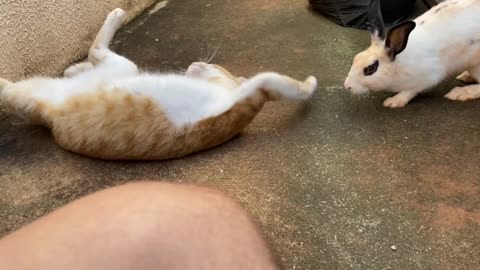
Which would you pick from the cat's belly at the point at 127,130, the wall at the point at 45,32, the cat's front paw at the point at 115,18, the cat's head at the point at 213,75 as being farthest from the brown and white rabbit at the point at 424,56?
the wall at the point at 45,32

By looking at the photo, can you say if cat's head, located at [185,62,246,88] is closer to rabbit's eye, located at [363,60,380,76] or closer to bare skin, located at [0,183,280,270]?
rabbit's eye, located at [363,60,380,76]

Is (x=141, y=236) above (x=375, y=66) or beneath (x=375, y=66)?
above

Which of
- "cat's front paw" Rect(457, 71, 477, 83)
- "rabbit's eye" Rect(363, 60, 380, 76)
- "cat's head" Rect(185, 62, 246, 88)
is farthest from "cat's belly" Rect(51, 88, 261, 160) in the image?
"cat's front paw" Rect(457, 71, 477, 83)

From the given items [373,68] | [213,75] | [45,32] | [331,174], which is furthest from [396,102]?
[45,32]

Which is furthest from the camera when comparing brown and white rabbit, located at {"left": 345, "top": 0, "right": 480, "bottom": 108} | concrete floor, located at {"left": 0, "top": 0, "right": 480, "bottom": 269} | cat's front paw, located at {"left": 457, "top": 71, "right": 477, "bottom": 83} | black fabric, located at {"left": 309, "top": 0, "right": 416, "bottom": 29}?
black fabric, located at {"left": 309, "top": 0, "right": 416, "bottom": 29}

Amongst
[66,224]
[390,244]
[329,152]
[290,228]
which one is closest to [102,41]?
[329,152]

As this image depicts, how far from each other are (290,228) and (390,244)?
24 cm

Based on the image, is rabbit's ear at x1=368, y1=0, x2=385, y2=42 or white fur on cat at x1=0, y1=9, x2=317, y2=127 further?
rabbit's ear at x1=368, y1=0, x2=385, y2=42

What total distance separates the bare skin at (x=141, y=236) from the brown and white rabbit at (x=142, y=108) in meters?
0.86

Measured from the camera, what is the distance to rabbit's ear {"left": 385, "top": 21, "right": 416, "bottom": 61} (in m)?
1.76

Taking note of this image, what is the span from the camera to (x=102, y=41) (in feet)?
7.07

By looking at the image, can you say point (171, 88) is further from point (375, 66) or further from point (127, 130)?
point (375, 66)

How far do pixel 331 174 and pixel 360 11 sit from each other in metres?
1.13

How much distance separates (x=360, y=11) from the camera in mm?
2520
